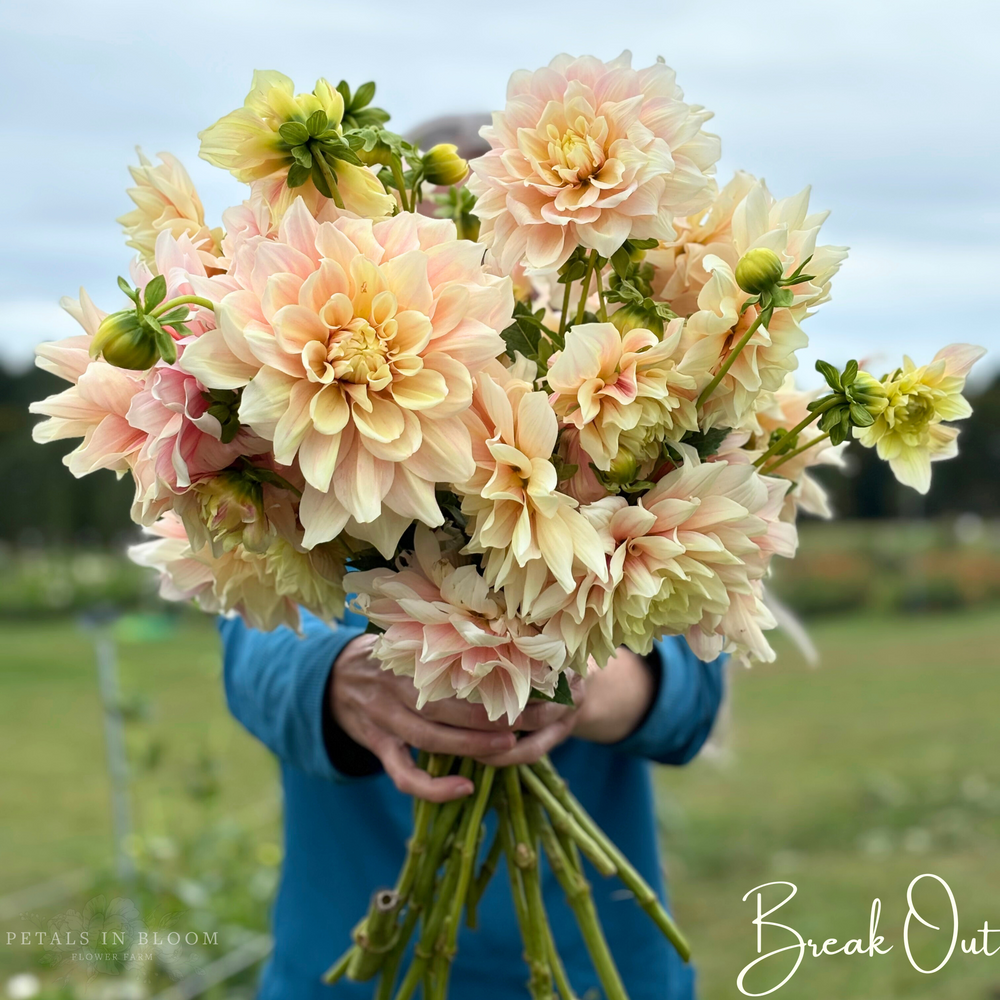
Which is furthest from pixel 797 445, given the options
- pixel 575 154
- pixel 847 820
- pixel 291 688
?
pixel 847 820

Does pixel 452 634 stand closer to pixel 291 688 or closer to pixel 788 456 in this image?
pixel 788 456

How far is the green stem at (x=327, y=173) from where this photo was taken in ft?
2.08

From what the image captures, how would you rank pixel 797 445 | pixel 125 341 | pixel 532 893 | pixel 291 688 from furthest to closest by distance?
pixel 291 688, pixel 532 893, pixel 797 445, pixel 125 341

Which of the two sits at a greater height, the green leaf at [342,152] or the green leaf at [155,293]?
the green leaf at [342,152]

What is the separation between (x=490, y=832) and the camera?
1164 mm

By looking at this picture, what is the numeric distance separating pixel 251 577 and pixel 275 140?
32 centimetres

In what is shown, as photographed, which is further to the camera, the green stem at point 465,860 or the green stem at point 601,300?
the green stem at point 465,860

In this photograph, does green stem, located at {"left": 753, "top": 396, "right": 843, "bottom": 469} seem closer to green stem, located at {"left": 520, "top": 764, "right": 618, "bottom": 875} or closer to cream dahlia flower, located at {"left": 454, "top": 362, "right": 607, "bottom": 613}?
cream dahlia flower, located at {"left": 454, "top": 362, "right": 607, "bottom": 613}

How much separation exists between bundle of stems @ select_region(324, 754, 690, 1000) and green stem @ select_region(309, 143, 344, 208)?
0.48m

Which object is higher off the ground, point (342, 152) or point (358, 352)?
point (342, 152)

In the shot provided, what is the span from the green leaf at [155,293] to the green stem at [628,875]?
0.52 metres

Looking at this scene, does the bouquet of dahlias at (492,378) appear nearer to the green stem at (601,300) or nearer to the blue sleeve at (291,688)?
the green stem at (601,300)

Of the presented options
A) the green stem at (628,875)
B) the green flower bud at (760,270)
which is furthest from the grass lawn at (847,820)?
the green flower bud at (760,270)

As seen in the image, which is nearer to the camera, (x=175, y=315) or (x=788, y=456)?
(x=175, y=315)
